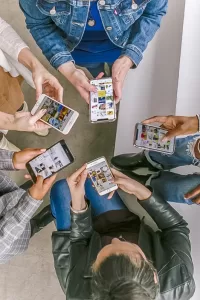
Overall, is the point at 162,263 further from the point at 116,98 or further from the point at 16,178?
the point at 16,178

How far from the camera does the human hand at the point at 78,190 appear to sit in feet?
3.97

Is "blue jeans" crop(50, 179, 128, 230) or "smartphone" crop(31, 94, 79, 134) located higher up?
"smartphone" crop(31, 94, 79, 134)

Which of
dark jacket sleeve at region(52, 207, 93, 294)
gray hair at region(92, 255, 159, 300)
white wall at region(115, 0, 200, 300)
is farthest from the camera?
white wall at region(115, 0, 200, 300)

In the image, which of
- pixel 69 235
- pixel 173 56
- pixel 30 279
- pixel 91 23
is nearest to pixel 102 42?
pixel 91 23

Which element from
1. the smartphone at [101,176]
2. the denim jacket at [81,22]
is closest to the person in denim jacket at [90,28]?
the denim jacket at [81,22]

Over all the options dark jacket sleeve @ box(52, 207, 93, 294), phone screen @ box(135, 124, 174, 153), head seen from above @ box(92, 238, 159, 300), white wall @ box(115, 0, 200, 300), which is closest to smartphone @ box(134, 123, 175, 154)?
phone screen @ box(135, 124, 174, 153)

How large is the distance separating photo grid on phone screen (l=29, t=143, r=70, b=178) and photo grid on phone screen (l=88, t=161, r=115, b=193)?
0.35 ft

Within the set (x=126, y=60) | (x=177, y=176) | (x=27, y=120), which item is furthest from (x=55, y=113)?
(x=177, y=176)

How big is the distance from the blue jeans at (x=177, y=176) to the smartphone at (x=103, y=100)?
11.9 inches

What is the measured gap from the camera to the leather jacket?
1.11m

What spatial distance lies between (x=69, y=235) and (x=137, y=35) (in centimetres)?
77

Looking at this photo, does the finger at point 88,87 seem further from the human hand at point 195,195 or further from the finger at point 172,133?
the human hand at point 195,195

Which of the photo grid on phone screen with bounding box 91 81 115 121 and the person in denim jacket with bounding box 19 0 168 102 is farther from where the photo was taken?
the photo grid on phone screen with bounding box 91 81 115 121

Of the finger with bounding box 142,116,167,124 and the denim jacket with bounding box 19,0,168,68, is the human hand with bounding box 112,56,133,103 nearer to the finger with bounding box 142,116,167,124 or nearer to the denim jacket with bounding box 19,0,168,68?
the denim jacket with bounding box 19,0,168,68
